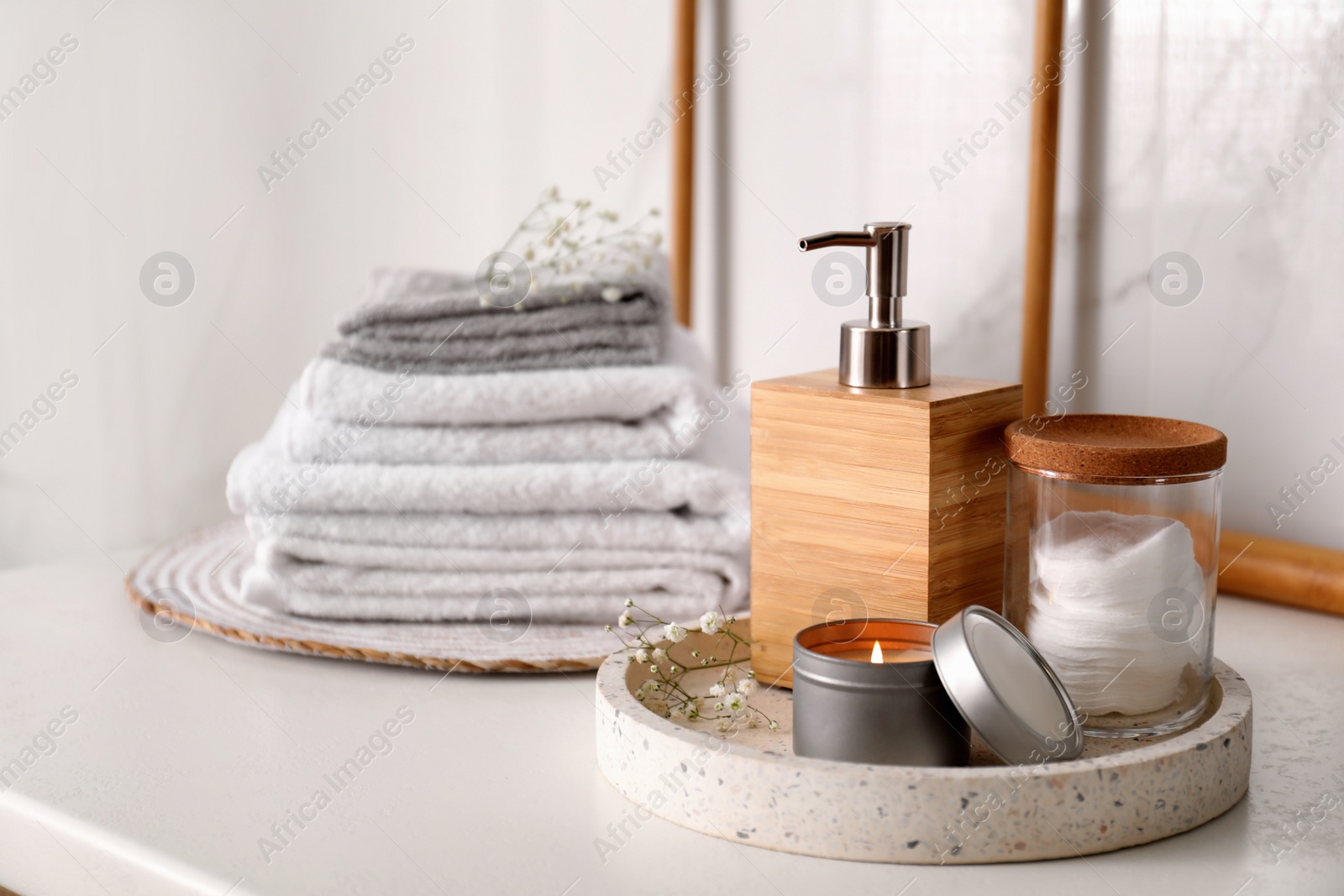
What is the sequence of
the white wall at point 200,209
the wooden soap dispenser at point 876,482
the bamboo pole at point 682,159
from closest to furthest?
1. the wooden soap dispenser at point 876,482
2. the bamboo pole at point 682,159
3. the white wall at point 200,209

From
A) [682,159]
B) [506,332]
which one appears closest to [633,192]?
[682,159]

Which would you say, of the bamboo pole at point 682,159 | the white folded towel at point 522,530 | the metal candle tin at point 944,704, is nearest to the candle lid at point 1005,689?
the metal candle tin at point 944,704

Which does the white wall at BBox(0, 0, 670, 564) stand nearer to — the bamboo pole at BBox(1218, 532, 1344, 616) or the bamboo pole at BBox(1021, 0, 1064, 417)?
A: the bamboo pole at BBox(1021, 0, 1064, 417)

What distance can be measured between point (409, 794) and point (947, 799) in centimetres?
23

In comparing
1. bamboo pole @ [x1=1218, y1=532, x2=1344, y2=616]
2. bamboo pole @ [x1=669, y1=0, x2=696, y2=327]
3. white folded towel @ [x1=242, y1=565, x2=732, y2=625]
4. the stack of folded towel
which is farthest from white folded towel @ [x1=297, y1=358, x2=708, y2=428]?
bamboo pole @ [x1=1218, y1=532, x2=1344, y2=616]

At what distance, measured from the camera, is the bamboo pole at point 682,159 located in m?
0.95

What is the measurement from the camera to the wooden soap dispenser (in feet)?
1.82

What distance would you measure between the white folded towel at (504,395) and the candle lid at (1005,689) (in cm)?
29

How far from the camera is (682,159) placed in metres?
0.98

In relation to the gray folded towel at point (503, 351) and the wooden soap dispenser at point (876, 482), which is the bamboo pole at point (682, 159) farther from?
the wooden soap dispenser at point (876, 482)

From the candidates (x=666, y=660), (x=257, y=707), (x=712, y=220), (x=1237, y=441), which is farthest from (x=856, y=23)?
(x=257, y=707)

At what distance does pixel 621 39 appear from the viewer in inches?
39.8

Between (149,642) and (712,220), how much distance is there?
1.84ft

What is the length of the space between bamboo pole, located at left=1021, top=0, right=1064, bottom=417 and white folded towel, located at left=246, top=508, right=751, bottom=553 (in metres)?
0.23
